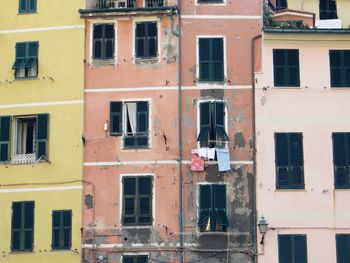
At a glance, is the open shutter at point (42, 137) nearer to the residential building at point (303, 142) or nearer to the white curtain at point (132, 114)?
the white curtain at point (132, 114)

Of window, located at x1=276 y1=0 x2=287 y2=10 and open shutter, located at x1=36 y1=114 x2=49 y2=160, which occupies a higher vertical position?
window, located at x1=276 y1=0 x2=287 y2=10

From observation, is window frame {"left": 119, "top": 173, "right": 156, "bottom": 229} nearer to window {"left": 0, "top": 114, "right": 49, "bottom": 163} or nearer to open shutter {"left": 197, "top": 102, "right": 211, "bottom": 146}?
open shutter {"left": 197, "top": 102, "right": 211, "bottom": 146}

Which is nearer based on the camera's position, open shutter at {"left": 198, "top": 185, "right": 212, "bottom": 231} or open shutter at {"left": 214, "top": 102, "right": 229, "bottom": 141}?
→ open shutter at {"left": 198, "top": 185, "right": 212, "bottom": 231}

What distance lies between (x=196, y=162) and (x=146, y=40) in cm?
591

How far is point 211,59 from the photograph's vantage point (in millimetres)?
37750

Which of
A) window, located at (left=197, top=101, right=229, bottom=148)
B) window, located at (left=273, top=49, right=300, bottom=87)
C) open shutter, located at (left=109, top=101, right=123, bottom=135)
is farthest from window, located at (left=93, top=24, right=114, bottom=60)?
window, located at (left=273, top=49, right=300, bottom=87)

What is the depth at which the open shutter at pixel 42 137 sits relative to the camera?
37.6 metres

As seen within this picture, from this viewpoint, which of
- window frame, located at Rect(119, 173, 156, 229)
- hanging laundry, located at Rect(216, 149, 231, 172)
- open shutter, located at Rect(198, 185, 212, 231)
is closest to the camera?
open shutter, located at Rect(198, 185, 212, 231)

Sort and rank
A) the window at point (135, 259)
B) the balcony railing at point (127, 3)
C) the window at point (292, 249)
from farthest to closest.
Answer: the balcony railing at point (127, 3) < the window at point (135, 259) < the window at point (292, 249)

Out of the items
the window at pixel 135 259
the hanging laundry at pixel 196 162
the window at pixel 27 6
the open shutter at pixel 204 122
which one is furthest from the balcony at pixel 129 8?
the window at pixel 135 259

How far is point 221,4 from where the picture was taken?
38438 mm

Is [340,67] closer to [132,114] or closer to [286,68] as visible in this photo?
[286,68]

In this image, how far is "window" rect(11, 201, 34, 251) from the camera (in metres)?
36.9

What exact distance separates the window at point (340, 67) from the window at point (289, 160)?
296 centimetres
